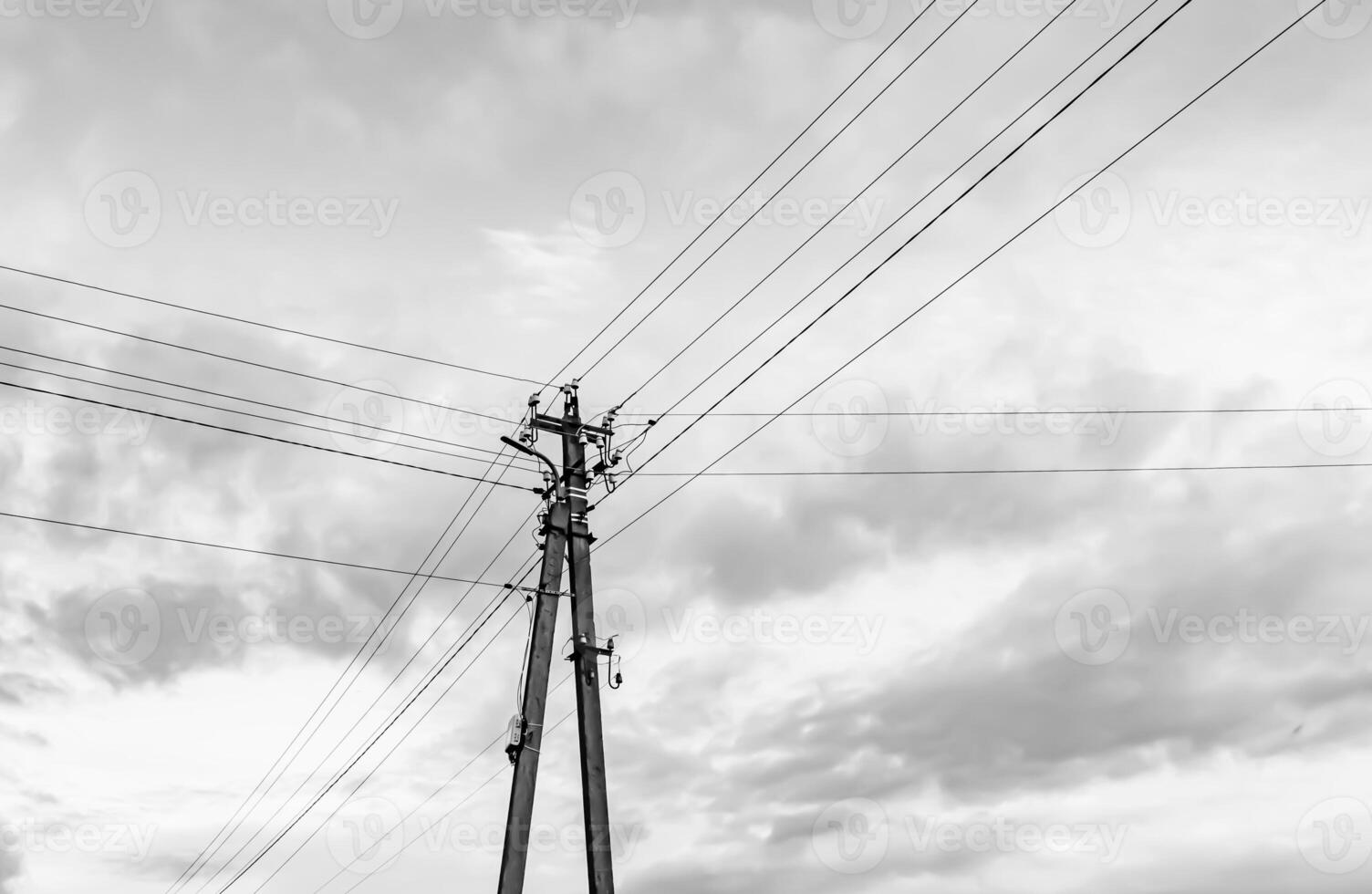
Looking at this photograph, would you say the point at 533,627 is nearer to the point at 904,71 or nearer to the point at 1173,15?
the point at 904,71

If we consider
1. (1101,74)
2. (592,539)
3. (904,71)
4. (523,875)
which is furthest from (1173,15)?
(523,875)

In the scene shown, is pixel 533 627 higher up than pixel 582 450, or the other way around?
pixel 582 450

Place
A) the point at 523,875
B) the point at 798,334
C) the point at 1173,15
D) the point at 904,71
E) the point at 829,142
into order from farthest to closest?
the point at 523,875, the point at 798,334, the point at 829,142, the point at 904,71, the point at 1173,15

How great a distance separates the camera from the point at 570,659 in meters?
17.7

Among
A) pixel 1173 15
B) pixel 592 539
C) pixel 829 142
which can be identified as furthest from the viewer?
pixel 592 539

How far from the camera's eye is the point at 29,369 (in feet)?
56.4

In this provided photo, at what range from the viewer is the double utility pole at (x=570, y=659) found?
16.2 m

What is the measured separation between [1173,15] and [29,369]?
15885 mm

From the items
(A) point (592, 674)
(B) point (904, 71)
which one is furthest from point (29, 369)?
(B) point (904, 71)

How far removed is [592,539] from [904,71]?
9.56m

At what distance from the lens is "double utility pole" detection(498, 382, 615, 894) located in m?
16.2

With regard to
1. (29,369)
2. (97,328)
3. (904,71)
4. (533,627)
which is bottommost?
(533,627)

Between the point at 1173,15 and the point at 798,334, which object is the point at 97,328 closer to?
the point at 798,334

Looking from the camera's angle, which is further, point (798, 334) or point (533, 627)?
point (533, 627)
